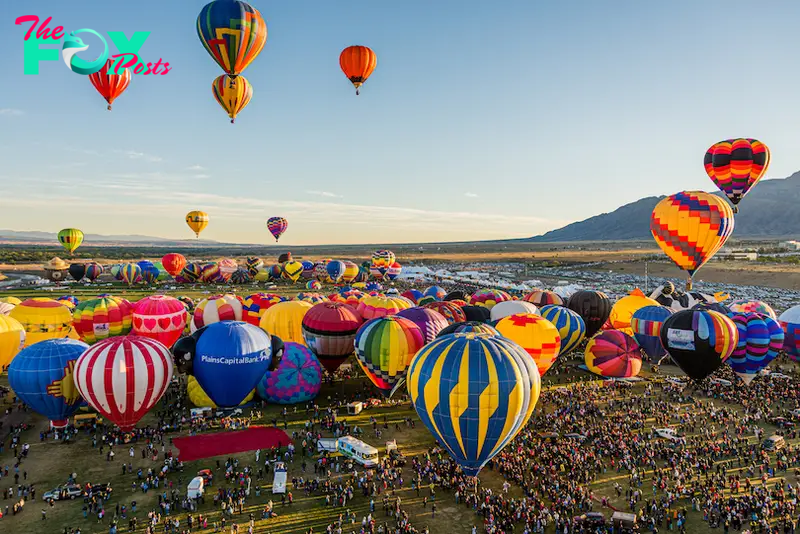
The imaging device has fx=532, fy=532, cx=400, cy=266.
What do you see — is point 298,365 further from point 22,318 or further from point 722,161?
point 722,161

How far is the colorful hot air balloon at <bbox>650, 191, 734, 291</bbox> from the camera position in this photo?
2803cm

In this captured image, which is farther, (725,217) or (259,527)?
(725,217)

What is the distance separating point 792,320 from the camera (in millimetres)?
25953

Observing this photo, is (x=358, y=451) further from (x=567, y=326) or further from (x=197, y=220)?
(x=197, y=220)

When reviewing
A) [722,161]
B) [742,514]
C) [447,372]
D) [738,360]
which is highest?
[722,161]

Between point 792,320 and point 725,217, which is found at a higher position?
point 725,217

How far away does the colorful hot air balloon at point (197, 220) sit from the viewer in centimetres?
6356

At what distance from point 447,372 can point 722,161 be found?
26.1m

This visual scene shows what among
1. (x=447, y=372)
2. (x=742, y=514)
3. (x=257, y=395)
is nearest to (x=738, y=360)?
(x=742, y=514)

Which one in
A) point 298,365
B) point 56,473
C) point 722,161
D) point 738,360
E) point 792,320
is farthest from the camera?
point 722,161

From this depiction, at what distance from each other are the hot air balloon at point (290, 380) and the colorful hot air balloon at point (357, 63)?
17.7m

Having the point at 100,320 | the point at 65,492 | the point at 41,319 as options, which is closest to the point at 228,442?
the point at 65,492

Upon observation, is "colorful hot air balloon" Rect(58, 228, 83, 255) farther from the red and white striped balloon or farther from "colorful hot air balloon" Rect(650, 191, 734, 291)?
"colorful hot air balloon" Rect(650, 191, 734, 291)

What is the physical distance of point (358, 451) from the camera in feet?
55.2
